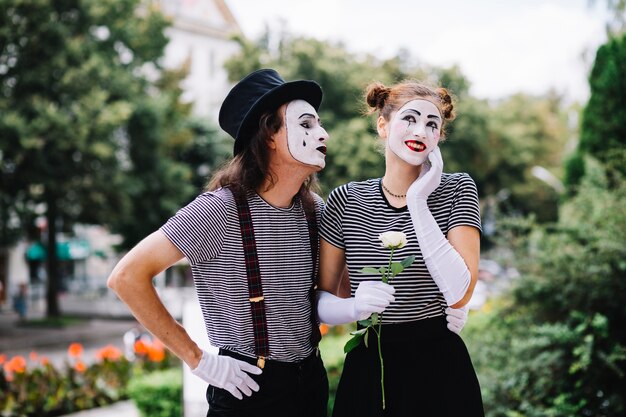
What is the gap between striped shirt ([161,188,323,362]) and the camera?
2459 mm

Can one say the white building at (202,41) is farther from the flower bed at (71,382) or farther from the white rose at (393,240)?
the white rose at (393,240)

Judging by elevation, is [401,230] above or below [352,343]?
above

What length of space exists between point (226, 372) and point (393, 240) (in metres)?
0.77

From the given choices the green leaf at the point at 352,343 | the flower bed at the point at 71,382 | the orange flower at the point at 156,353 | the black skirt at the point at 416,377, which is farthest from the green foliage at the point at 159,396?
the green leaf at the point at 352,343

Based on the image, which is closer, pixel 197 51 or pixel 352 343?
pixel 352 343

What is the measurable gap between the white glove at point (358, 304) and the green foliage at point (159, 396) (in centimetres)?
368

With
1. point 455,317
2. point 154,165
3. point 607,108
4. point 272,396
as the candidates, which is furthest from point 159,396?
point 154,165

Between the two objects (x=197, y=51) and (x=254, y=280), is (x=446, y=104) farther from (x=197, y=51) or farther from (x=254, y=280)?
(x=197, y=51)

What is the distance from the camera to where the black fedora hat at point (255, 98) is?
2676mm

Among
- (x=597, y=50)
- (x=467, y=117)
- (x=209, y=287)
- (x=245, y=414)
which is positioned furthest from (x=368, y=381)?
(x=467, y=117)

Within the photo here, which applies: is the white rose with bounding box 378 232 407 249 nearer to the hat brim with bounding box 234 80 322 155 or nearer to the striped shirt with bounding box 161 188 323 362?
the striped shirt with bounding box 161 188 323 362

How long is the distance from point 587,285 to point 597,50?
370 centimetres

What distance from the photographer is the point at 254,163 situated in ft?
8.86

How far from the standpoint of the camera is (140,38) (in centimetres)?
1942
